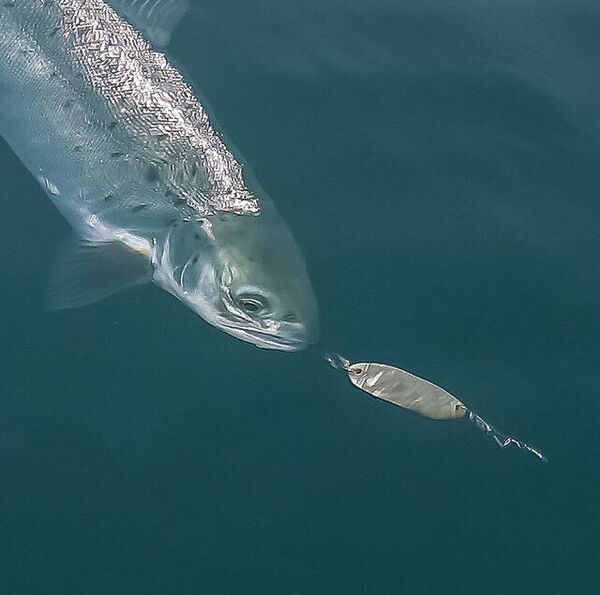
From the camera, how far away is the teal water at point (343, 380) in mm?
4438

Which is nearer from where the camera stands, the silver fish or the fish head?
the fish head

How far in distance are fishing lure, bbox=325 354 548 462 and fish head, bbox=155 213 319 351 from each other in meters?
0.33

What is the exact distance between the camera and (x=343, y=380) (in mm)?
4996

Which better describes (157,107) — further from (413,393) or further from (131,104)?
(413,393)

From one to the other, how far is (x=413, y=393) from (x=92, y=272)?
169 cm

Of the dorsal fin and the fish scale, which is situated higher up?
the dorsal fin

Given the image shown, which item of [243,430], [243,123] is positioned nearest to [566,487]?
[243,430]

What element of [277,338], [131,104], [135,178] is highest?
[131,104]

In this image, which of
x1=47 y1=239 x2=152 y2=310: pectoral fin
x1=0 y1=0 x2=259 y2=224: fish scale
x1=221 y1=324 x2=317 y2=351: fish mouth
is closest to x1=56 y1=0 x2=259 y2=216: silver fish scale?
x1=0 y1=0 x2=259 y2=224: fish scale

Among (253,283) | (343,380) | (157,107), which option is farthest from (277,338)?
(157,107)

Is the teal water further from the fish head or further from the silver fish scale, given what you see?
the silver fish scale

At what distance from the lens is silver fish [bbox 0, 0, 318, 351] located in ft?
15.8

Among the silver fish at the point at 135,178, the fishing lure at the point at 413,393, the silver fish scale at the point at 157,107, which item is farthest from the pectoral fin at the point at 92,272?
the fishing lure at the point at 413,393

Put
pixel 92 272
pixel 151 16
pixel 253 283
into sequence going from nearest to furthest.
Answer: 1. pixel 253 283
2. pixel 92 272
3. pixel 151 16
